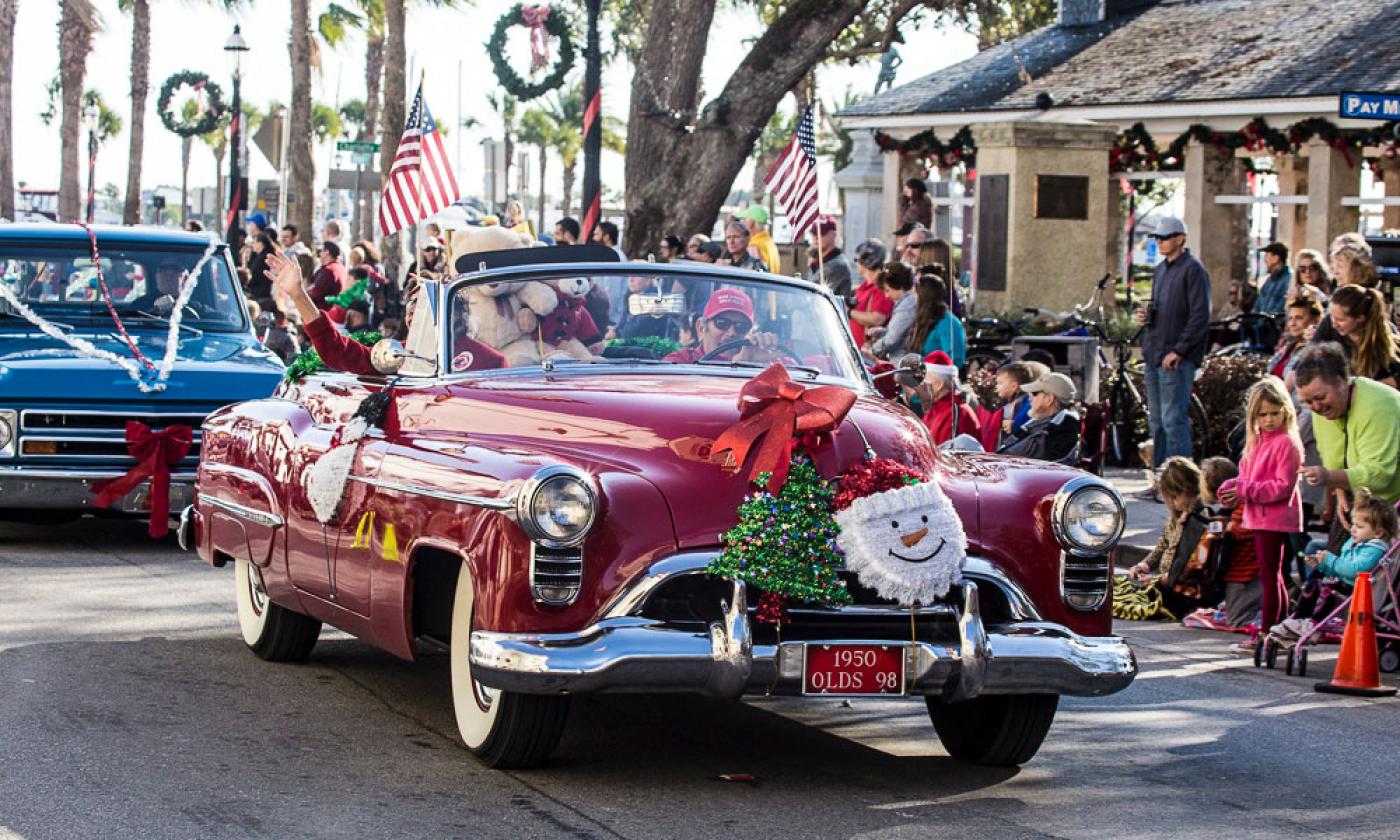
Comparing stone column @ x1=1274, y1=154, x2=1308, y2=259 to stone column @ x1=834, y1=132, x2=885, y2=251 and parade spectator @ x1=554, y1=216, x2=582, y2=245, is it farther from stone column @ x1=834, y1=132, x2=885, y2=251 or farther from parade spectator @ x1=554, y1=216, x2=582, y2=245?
parade spectator @ x1=554, y1=216, x2=582, y2=245

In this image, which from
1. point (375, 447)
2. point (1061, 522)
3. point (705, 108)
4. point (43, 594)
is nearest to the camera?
point (1061, 522)

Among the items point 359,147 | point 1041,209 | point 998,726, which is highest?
point 359,147

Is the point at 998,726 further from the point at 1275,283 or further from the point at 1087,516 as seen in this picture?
the point at 1275,283

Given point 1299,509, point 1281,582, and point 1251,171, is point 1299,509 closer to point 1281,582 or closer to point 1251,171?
point 1281,582

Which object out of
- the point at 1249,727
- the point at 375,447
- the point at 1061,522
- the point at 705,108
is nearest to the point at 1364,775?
the point at 1249,727

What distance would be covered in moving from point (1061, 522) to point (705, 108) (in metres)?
19.2

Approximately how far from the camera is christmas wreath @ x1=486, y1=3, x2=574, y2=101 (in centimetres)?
3228

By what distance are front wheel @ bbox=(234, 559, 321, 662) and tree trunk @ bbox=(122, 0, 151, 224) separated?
44.0 meters

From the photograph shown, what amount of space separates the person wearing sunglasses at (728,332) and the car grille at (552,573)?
5.41ft

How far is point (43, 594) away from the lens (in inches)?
434

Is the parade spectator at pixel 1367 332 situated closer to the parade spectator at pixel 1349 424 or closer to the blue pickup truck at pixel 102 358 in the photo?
the parade spectator at pixel 1349 424

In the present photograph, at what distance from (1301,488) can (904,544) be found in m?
4.72

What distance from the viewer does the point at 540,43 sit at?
32312 millimetres

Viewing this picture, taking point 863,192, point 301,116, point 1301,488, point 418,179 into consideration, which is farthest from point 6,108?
point 1301,488
